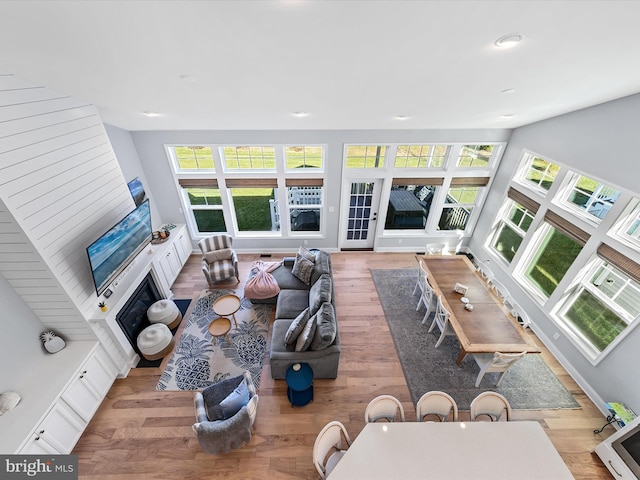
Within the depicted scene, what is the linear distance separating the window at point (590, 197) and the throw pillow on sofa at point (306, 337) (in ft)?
14.2

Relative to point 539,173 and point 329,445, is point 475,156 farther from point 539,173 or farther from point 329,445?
point 329,445

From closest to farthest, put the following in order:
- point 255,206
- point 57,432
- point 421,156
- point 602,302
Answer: point 57,432 → point 602,302 → point 421,156 → point 255,206

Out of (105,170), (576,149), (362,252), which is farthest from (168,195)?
(576,149)

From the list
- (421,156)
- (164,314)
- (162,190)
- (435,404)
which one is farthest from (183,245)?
(421,156)

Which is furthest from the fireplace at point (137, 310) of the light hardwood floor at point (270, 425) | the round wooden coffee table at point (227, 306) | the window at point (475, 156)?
the window at point (475, 156)

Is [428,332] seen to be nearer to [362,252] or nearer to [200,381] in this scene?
[362,252]

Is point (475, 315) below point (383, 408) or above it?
above

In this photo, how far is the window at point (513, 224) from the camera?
15.6 feet

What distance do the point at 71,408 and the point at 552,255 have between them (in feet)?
28.8

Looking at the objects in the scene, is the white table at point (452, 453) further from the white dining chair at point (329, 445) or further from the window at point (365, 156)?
the window at point (365, 156)

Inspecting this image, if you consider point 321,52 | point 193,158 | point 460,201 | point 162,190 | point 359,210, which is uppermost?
point 321,52

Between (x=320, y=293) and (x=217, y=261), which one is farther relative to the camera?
(x=217, y=261)

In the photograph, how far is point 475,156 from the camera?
5.52 m

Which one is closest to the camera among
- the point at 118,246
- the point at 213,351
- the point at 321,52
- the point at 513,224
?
the point at 321,52
